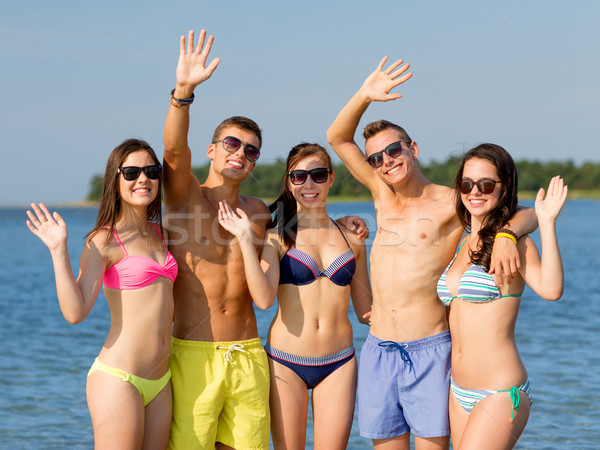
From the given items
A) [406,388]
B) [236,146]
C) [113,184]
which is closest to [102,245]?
[113,184]

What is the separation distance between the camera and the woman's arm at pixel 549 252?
13.0ft

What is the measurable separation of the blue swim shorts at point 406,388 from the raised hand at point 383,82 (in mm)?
1923

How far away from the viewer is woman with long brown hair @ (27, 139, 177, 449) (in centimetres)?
418

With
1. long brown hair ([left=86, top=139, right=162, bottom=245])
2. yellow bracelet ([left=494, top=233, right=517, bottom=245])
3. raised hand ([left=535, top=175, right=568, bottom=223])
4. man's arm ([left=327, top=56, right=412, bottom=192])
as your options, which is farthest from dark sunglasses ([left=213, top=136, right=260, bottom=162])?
raised hand ([left=535, top=175, right=568, bottom=223])

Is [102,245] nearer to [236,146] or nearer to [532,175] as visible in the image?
[236,146]

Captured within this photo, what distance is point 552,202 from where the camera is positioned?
4.04 m

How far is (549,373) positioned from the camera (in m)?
10.5

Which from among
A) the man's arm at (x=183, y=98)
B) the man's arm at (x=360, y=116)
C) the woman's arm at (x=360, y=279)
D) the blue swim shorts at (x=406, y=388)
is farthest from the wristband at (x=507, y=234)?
the man's arm at (x=183, y=98)

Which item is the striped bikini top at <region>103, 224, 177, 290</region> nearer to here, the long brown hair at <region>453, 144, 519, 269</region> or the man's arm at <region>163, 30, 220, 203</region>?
the man's arm at <region>163, 30, 220, 203</region>

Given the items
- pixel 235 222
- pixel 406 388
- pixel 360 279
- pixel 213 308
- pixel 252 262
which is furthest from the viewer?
pixel 360 279

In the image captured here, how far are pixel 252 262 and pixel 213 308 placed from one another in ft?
1.99

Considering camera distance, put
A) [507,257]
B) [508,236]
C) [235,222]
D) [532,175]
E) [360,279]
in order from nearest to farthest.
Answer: [507,257], [508,236], [235,222], [360,279], [532,175]

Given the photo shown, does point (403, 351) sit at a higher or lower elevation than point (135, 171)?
lower

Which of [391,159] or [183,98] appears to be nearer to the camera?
[183,98]
